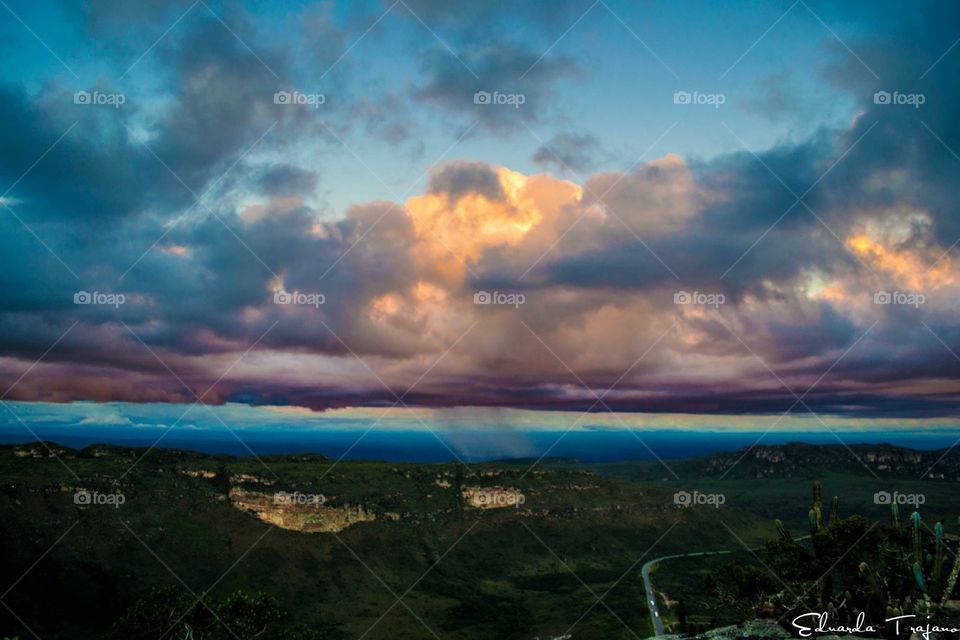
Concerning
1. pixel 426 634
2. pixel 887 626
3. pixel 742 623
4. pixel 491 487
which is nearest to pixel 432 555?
pixel 491 487

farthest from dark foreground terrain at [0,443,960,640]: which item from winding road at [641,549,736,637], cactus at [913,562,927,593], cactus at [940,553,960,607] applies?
winding road at [641,549,736,637]

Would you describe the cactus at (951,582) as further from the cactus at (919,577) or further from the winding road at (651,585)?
the winding road at (651,585)

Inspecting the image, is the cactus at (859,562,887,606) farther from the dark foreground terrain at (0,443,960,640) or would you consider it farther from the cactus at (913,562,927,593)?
the cactus at (913,562,927,593)

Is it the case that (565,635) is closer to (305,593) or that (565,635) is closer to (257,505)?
(305,593)

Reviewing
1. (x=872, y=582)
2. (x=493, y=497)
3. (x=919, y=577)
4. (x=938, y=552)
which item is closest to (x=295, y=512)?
(x=493, y=497)

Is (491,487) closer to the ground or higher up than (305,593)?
higher up
